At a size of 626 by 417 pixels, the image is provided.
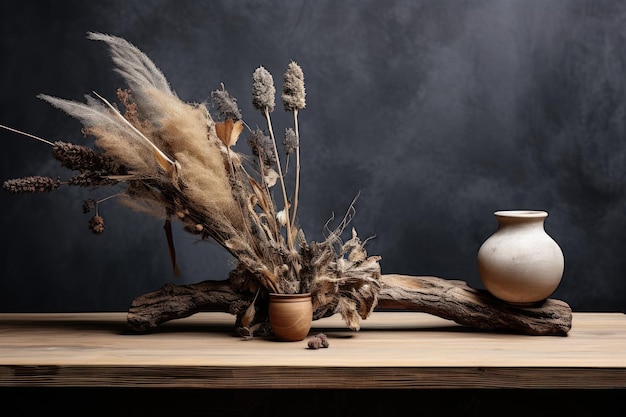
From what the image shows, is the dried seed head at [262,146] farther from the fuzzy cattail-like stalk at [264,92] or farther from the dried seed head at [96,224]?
the dried seed head at [96,224]

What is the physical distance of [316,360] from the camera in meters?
1.76

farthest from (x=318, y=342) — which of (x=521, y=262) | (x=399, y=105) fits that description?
(x=399, y=105)

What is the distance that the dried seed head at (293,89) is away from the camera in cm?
199

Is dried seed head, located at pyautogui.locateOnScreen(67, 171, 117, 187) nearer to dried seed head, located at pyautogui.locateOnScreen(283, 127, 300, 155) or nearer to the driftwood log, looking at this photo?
the driftwood log

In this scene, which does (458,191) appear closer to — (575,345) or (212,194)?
(575,345)

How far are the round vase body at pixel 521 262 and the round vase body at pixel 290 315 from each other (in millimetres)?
502

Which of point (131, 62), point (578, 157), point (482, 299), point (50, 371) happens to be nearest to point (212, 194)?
point (131, 62)

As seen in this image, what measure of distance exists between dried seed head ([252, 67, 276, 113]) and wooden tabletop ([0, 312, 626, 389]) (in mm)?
615

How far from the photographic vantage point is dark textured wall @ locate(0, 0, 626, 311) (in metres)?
2.58

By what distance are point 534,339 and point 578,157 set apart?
2.74 ft

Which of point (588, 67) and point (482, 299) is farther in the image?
point (588, 67)

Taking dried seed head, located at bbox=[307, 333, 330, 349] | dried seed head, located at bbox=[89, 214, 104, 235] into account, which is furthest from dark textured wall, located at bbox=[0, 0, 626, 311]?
dried seed head, located at bbox=[307, 333, 330, 349]

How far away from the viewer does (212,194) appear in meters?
1.97

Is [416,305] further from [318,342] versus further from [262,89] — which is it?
[262,89]
